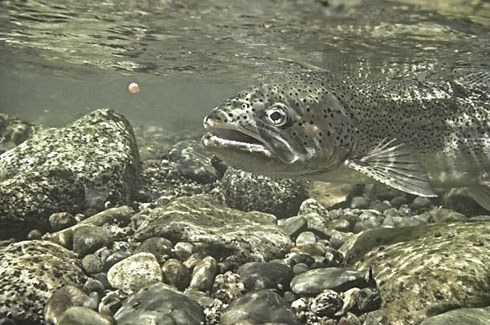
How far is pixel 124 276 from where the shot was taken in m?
4.89

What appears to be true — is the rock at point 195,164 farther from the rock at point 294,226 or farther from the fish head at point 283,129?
the fish head at point 283,129

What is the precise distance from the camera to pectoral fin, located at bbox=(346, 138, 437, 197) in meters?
4.82

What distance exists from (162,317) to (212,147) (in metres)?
1.84

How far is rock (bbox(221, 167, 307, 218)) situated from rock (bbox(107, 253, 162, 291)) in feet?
13.0

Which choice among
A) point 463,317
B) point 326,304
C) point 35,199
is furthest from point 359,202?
point 35,199

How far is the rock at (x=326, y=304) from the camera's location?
4.16m

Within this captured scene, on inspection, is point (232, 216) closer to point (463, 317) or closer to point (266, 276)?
point (266, 276)

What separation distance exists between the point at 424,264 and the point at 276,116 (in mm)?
2351

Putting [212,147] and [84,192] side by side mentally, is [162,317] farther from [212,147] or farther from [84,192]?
[84,192]

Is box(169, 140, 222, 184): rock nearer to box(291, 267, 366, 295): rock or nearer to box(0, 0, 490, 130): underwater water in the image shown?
box(0, 0, 490, 130): underwater water

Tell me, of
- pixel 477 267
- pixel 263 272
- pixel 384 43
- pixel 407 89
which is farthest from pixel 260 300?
pixel 384 43

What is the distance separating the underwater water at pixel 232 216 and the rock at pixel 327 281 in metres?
0.02

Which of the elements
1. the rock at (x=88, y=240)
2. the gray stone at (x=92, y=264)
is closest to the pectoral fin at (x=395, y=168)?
the gray stone at (x=92, y=264)

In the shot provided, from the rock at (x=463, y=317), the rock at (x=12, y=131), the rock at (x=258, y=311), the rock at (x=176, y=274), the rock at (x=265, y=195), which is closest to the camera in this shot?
the rock at (x=463, y=317)
